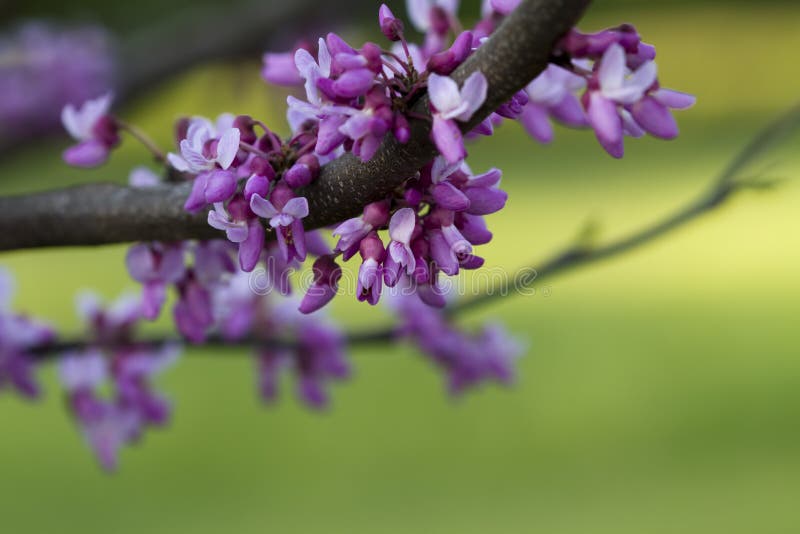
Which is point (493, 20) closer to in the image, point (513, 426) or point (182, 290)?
point (182, 290)

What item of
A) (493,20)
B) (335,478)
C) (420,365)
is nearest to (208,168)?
(493,20)

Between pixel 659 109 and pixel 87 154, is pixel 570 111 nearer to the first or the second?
pixel 659 109

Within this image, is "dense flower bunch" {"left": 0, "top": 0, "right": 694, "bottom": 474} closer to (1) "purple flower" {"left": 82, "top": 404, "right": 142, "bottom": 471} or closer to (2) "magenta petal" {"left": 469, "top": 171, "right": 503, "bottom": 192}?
(2) "magenta petal" {"left": 469, "top": 171, "right": 503, "bottom": 192}

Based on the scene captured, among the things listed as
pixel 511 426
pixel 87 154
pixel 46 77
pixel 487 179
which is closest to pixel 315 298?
pixel 487 179

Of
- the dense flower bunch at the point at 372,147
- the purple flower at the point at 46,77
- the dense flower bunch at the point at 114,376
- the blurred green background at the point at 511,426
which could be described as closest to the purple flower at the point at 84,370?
the dense flower bunch at the point at 114,376

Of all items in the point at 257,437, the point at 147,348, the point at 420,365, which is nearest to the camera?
the point at 147,348

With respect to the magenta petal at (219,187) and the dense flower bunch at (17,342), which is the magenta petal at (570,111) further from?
the dense flower bunch at (17,342)
